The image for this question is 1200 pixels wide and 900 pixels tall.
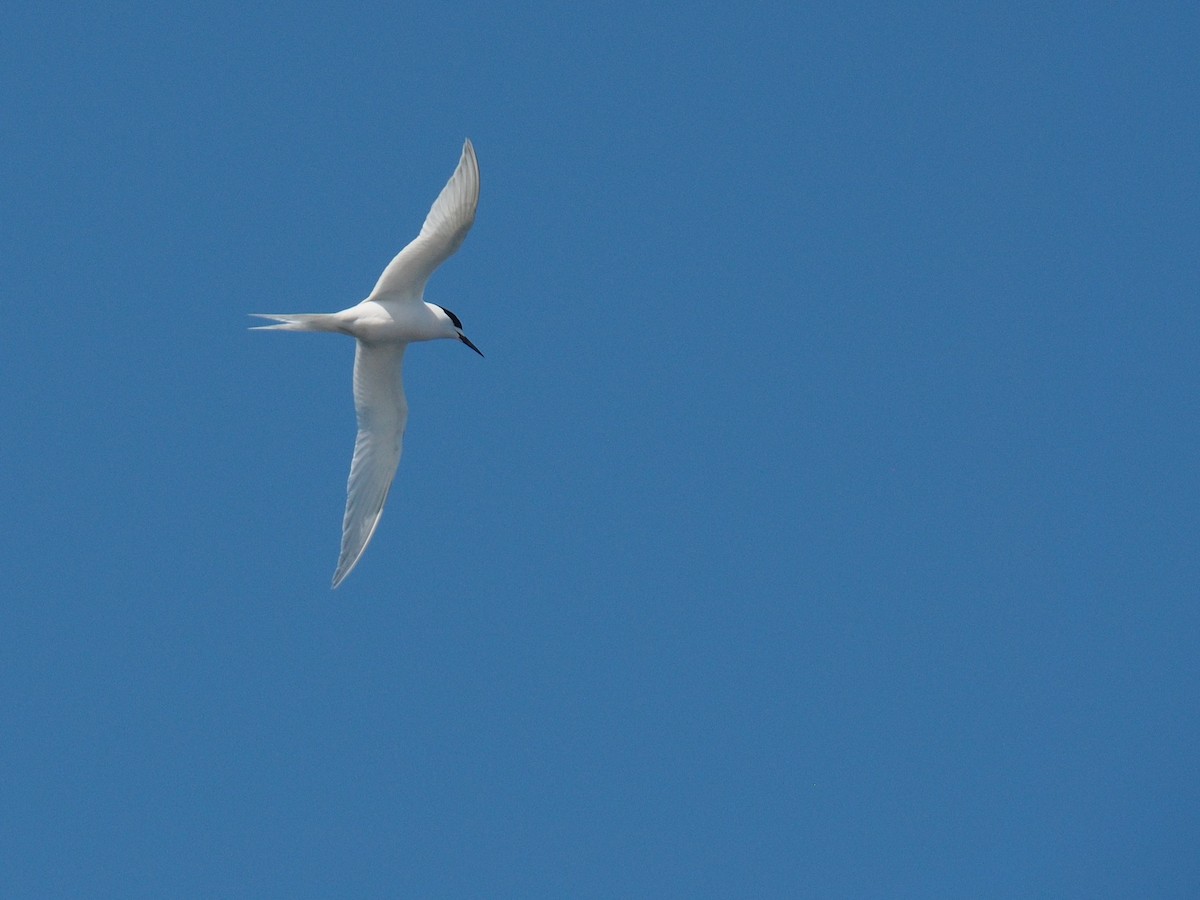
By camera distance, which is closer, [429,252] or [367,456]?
[429,252]

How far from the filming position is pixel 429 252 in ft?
52.9

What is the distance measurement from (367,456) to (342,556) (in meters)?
1.23

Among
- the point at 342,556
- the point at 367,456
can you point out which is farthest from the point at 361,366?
the point at 342,556

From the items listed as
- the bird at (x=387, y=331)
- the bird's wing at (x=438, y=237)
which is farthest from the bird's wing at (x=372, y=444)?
the bird's wing at (x=438, y=237)

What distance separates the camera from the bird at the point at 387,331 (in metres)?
15.7

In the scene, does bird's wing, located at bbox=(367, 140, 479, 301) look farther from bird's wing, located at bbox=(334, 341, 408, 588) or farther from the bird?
bird's wing, located at bbox=(334, 341, 408, 588)

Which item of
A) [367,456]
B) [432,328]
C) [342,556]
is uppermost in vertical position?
[432,328]

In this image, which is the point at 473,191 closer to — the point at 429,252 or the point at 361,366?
the point at 429,252

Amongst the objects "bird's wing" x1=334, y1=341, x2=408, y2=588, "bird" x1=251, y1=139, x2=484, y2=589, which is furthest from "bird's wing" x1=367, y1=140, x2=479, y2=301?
"bird's wing" x1=334, y1=341, x2=408, y2=588

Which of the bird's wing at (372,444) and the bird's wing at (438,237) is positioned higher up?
the bird's wing at (438,237)

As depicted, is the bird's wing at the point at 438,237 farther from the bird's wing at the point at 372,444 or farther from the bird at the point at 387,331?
the bird's wing at the point at 372,444

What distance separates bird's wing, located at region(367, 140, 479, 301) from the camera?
15422 millimetres

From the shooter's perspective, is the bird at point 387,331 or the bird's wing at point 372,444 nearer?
the bird at point 387,331

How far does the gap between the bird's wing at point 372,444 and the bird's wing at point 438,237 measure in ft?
3.69
